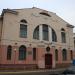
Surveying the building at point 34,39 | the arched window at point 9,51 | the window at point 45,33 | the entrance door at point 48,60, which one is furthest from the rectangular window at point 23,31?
the entrance door at point 48,60

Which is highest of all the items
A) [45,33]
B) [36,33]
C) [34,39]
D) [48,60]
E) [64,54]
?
[45,33]

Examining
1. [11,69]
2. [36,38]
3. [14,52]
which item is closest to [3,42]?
[14,52]

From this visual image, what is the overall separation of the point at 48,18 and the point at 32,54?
870cm

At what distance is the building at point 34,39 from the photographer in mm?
32125

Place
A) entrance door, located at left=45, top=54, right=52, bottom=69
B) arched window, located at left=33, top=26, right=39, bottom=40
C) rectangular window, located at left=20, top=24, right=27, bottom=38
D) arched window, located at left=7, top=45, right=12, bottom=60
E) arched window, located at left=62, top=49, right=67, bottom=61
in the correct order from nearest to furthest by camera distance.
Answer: arched window, located at left=7, top=45, right=12, bottom=60 < rectangular window, located at left=20, top=24, right=27, bottom=38 < arched window, located at left=33, top=26, right=39, bottom=40 < entrance door, located at left=45, top=54, right=52, bottom=69 < arched window, located at left=62, top=49, right=67, bottom=61

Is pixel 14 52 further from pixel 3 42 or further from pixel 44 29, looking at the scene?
pixel 44 29

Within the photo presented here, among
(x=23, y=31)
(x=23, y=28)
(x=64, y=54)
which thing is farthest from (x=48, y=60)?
(x=23, y=28)

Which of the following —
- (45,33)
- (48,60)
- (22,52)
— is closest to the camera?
(22,52)

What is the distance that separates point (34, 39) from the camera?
35.5 m

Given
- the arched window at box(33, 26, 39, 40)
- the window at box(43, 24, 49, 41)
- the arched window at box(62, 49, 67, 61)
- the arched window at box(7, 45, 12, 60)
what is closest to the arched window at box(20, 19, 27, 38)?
the arched window at box(33, 26, 39, 40)

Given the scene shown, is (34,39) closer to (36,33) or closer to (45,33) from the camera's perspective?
(36,33)

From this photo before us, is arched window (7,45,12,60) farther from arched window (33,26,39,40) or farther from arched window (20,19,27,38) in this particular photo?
arched window (33,26,39,40)

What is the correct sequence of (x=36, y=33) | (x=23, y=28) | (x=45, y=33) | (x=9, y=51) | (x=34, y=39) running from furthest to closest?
(x=45, y=33) < (x=36, y=33) < (x=34, y=39) < (x=23, y=28) < (x=9, y=51)

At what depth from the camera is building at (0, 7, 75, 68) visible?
32.1 metres
